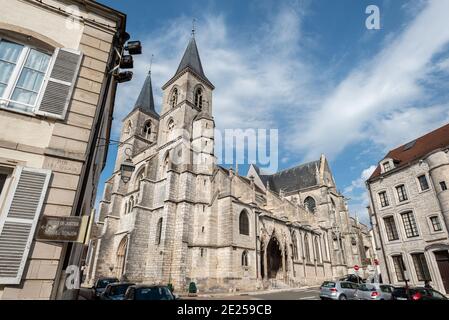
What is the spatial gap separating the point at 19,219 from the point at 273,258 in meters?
24.6

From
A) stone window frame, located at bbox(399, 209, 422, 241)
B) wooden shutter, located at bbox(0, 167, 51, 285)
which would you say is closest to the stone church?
stone window frame, located at bbox(399, 209, 422, 241)

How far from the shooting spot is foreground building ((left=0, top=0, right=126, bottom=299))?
364cm

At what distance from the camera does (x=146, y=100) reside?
35.5 m

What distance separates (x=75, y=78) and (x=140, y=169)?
77.2ft

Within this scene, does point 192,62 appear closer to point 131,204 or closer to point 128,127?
point 128,127

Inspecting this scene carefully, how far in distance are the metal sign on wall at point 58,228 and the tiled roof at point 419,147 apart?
66.3 feet

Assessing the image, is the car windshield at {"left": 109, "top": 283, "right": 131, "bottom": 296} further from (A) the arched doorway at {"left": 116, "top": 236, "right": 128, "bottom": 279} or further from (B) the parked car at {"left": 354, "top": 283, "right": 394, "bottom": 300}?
(A) the arched doorway at {"left": 116, "top": 236, "right": 128, "bottom": 279}

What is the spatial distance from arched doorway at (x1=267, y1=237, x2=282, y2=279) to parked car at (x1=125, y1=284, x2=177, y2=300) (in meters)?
18.4

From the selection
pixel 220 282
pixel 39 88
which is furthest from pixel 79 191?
pixel 220 282

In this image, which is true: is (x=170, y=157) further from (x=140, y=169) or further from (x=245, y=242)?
(x=245, y=242)

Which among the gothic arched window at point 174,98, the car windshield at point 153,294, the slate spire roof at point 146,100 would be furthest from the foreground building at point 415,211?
the slate spire roof at point 146,100

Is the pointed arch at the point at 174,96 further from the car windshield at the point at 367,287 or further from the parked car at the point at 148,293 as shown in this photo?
the car windshield at the point at 367,287

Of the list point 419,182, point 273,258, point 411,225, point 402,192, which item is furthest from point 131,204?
point 419,182

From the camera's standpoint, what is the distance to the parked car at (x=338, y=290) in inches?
492
